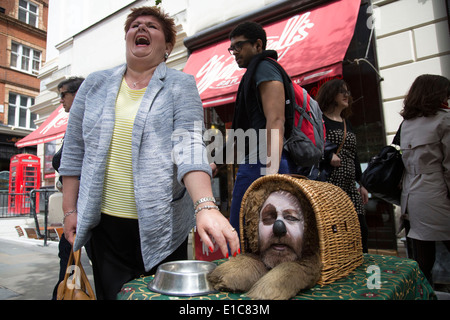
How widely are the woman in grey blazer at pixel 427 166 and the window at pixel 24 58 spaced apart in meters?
23.5

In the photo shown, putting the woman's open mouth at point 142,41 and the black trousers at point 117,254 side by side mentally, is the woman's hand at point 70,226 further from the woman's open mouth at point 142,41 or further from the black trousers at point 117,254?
the woman's open mouth at point 142,41

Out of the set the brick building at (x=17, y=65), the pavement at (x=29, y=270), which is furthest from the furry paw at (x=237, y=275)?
the brick building at (x=17, y=65)

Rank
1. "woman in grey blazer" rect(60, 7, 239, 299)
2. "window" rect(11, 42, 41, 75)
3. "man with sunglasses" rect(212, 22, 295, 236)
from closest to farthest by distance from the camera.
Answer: "woman in grey blazer" rect(60, 7, 239, 299)
"man with sunglasses" rect(212, 22, 295, 236)
"window" rect(11, 42, 41, 75)

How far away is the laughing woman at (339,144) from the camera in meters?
2.50

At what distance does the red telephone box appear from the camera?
13883 millimetres

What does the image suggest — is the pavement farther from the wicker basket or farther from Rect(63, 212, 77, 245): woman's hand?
the wicker basket

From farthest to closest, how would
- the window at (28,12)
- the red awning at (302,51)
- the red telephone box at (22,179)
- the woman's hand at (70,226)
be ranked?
the window at (28,12), the red telephone box at (22,179), the red awning at (302,51), the woman's hand at (70,226)

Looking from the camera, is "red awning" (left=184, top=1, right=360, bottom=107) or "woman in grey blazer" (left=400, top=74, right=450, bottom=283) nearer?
"woman in grey blazer" (left=400, top=74, right=450, bottom=283)

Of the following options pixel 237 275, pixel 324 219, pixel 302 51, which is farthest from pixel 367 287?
pixel 302 51

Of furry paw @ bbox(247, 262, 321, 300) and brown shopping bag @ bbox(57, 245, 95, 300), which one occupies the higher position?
furry paw @ bbox(247, 262, 321, 300)

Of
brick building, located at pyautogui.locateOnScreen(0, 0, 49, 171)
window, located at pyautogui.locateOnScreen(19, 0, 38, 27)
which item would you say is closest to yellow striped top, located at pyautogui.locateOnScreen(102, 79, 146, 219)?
brick building, located at pyautogui.locateOnScreen(0, 0, 49, 171)

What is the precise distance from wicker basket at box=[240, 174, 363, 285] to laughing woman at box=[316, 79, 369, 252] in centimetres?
109

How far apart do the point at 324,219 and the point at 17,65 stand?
24.2m

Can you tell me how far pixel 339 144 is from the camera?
2578 mm
